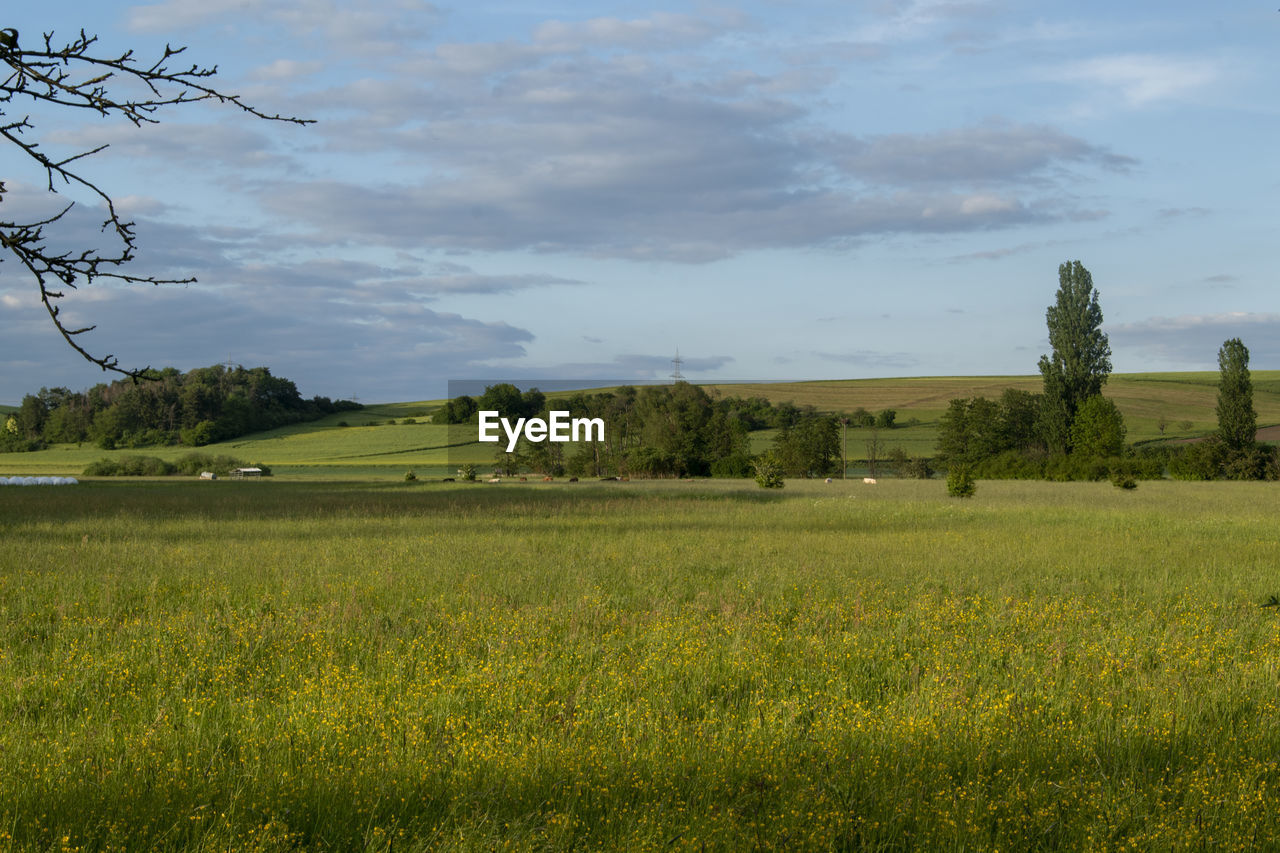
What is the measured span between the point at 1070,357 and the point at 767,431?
38.4 metres

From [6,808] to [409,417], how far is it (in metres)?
138

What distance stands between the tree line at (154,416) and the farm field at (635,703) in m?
107

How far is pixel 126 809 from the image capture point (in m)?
5.14

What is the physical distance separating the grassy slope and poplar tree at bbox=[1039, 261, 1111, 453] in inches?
678

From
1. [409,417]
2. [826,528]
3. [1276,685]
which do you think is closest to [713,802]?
[1276,685]

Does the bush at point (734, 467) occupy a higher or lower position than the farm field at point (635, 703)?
lower

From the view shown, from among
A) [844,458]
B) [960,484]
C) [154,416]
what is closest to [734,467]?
[844,458]

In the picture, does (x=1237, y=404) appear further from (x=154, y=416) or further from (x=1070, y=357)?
(x=154, y=416)

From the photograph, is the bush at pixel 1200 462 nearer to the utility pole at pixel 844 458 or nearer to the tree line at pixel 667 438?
the utility pole at pixel 844 458

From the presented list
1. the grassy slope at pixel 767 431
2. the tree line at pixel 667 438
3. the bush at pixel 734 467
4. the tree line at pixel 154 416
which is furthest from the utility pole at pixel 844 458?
the tree line at pixel 154 416

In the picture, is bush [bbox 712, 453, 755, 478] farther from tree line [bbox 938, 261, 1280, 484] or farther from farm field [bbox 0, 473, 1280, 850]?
farm field [bbox 0, 473, 1280, 850]

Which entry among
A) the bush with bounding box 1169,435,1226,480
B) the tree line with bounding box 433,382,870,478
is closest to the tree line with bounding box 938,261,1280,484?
the bush with bounding box 1169,435,1226,480

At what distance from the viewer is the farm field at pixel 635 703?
5.21m

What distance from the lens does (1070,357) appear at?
76.9 m
